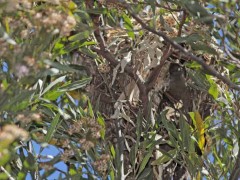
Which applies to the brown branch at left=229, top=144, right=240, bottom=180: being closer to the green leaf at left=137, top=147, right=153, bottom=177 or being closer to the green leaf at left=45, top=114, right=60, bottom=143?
the green leaf at left=137, top=147, right=153, bottom=177

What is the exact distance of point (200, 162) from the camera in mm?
1896

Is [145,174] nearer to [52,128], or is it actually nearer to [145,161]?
[145,161]

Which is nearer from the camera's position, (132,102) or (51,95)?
(51,95)

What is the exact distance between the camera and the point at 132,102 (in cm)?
221

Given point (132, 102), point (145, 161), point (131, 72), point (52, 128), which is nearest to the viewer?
point (52, 128)

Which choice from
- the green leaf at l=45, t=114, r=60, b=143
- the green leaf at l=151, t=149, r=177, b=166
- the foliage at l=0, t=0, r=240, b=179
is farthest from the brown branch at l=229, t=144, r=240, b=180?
the green leaf at l=45, t=114, r=60, b=143

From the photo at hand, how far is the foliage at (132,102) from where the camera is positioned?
65.9 inches

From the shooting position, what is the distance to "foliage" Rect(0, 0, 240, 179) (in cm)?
167

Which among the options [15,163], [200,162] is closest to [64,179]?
[15,163]

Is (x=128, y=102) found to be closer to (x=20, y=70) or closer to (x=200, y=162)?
(x=200, y=162)

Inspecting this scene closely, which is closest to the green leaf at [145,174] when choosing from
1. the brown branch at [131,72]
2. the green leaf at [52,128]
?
the brown branch at [131,72]

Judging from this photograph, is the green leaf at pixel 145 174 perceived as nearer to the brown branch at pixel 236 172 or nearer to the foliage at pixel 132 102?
the foliage at pixel 132 102

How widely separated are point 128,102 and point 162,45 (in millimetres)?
217

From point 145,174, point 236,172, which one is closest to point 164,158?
point 145,174
